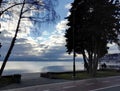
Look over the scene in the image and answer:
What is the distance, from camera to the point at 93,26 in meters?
48.3

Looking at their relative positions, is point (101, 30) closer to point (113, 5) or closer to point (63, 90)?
point (113, 5)

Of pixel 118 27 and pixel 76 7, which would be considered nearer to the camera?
pixel 118 27

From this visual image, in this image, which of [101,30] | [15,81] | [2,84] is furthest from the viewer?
[101,30]

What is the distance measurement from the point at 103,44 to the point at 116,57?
48.4 m

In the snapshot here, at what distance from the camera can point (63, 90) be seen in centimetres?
2612

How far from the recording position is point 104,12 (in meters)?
47.9

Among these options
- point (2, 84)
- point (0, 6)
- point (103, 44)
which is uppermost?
point (0, 6)

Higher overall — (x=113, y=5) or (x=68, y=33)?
(x=113, y=5)

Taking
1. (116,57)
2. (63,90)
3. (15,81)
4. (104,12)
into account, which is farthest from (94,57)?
(116,57)

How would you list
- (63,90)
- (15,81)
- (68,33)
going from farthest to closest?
(68,33) → (15,81) → (63,90)

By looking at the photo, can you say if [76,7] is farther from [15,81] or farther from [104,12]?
[15,81]

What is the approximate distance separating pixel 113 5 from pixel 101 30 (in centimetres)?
452

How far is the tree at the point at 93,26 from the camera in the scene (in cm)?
4816

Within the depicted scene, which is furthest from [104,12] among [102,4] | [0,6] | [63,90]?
[63,90]
